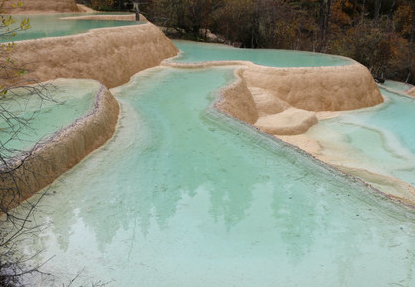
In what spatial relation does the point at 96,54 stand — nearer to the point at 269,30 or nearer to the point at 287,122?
the point at 287,122

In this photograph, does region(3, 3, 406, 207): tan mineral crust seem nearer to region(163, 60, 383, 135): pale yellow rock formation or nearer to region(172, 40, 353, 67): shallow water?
region(163, 60, 383, 135): pale yellow rock formation

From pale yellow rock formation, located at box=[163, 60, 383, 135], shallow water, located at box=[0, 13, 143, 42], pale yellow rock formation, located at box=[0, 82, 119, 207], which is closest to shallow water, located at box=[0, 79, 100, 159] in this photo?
pale yellow rock formation, located at box=[0, 82, 119, 207]

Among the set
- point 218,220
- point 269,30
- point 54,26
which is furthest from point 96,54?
point 269,30

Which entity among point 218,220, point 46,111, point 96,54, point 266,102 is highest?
point 96,54

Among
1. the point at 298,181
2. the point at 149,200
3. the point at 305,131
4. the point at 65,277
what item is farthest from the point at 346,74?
the point at 65,277

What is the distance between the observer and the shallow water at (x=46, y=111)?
648cm

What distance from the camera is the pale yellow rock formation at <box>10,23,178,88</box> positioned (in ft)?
33.7

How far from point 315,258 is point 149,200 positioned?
7.94 ft

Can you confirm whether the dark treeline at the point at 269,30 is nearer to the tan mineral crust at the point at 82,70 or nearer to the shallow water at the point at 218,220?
the tan mineral crust at the point at 82,70

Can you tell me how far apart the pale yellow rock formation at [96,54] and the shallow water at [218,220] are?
159 inches

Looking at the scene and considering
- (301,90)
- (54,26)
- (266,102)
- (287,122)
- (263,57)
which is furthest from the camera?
(263,57)

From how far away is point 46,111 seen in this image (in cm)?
786

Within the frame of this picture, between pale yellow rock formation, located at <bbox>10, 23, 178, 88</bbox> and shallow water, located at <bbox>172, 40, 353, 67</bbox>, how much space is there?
1382 millimetres

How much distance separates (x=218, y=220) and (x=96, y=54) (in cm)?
818
